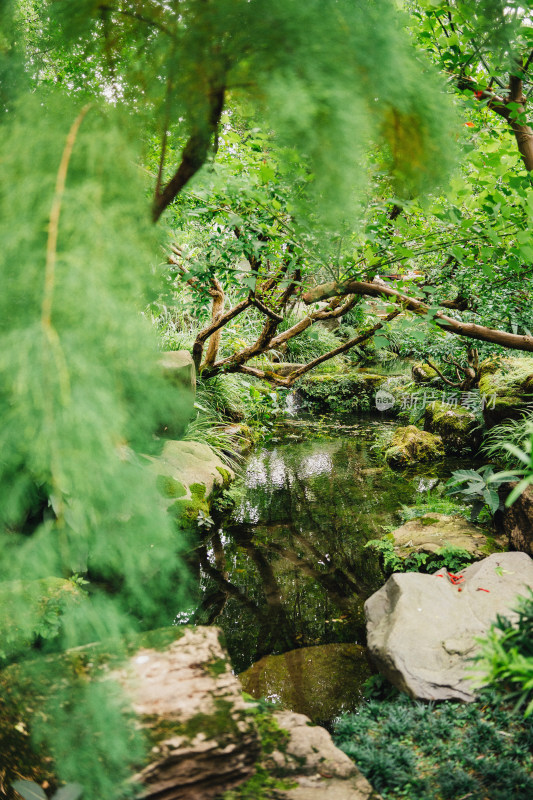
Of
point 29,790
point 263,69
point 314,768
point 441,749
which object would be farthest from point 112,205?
point 441,749

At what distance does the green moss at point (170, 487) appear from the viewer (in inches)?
158

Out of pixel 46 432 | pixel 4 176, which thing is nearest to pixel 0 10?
pixel 4 176

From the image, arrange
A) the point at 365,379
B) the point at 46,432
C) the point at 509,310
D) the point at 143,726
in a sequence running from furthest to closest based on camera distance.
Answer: the point at 365,379
the point at 509,310
the point at 143,726
the point at 46,432

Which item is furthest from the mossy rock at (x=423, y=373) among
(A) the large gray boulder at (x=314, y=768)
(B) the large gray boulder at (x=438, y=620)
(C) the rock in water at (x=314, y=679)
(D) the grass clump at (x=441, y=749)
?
(A) the large gray boulder at (x=314, y=768)

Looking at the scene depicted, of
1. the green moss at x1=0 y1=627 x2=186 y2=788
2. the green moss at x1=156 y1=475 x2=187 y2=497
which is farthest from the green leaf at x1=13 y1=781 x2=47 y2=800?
the green moss at x1=156 y1=475 x2=187 y2=497

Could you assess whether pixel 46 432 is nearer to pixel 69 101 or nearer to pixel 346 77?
pixel 69 101

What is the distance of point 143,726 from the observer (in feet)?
3.88

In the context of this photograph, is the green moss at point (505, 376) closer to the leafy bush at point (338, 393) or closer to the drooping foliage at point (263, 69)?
the leafy bush at point (338, 393)

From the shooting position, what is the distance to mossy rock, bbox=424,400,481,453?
653 centimetres

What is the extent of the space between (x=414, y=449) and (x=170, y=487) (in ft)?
13.2

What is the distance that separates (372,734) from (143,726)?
1.16m

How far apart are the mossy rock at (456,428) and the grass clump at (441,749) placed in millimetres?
4792

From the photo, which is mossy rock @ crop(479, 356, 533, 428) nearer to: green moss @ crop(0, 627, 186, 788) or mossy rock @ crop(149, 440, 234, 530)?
mossy rock @ crop(149, 440, 234, 530)

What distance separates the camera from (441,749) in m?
1.71
